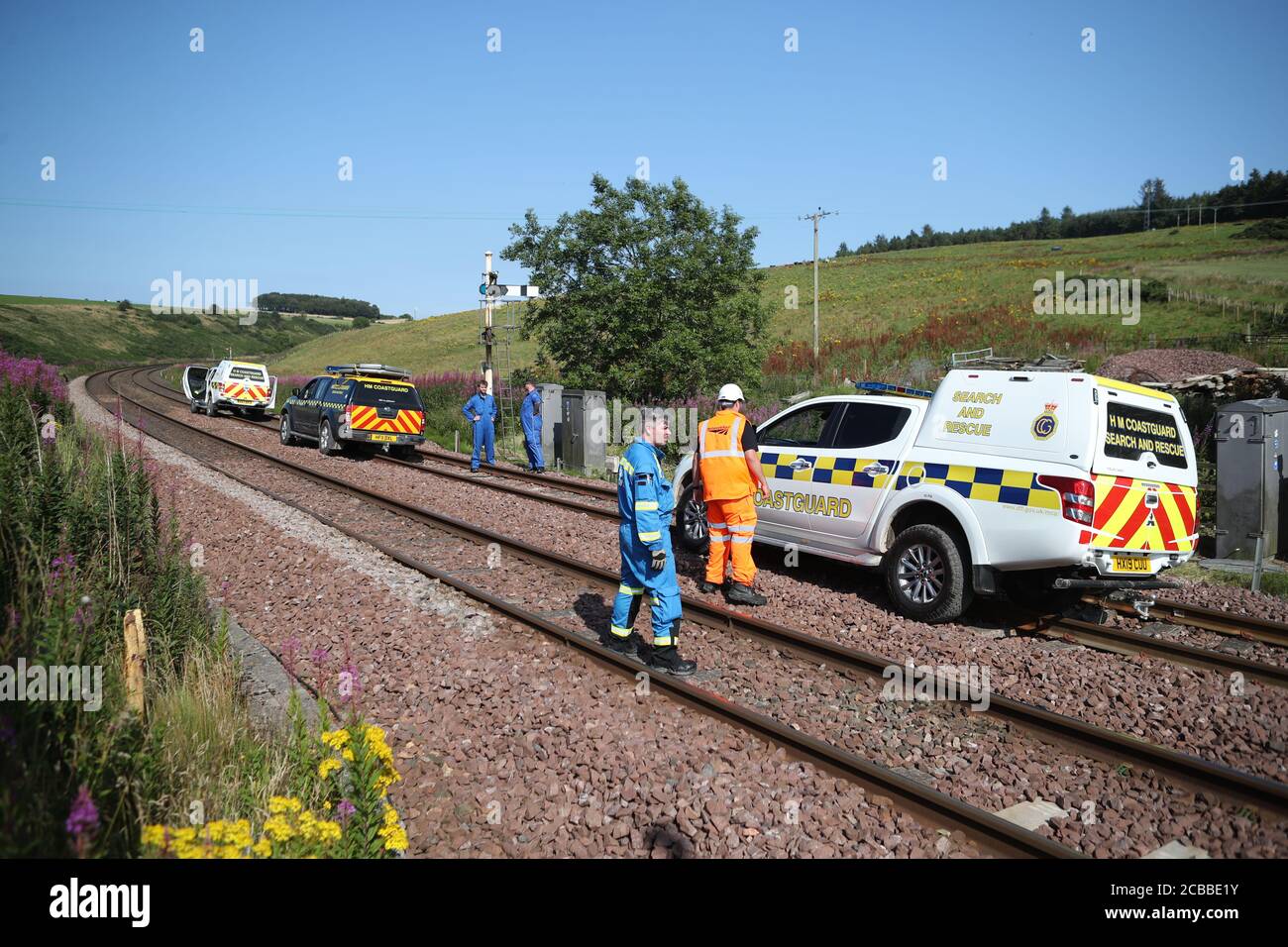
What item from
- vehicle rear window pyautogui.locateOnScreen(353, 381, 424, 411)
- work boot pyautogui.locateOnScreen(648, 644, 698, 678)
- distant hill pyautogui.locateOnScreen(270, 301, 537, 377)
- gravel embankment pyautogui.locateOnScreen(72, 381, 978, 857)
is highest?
distant hill pyautogui.locateOnScreen(270, 301, 537, 377)

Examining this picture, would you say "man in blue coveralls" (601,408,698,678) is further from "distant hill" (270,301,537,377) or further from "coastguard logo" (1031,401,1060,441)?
"distant hill" (270,301,537,377)

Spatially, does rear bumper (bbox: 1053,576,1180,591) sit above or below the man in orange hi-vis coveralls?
below

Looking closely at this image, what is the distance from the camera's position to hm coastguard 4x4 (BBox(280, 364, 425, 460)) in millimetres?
18438

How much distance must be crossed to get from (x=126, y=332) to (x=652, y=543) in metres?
106

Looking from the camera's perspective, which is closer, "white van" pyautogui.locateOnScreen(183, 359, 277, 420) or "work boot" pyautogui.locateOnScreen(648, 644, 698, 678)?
"work boot" pyautogui.locateOnScreen(648, 644, 698, 678)

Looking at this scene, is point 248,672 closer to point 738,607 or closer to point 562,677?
point 562,677

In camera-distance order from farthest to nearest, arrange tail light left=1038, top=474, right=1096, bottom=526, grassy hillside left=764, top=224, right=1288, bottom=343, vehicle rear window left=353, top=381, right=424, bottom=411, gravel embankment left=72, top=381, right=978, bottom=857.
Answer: grassy hillside left=764, top=224, right=1288, bottom=343 → vehicle rear window left=353, top=381, right=424, bottom=411 → tail light left=1038, top=474, right=1096, bottom=526 → gravel embankment left=72, top=381, right=978, bottom=857

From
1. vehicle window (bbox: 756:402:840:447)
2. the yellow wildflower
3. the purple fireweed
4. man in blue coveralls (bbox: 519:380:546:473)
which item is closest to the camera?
the purple fireweed

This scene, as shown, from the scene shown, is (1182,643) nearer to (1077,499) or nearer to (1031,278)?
(1077,499)

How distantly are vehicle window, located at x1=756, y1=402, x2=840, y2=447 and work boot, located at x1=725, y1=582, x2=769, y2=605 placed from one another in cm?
175

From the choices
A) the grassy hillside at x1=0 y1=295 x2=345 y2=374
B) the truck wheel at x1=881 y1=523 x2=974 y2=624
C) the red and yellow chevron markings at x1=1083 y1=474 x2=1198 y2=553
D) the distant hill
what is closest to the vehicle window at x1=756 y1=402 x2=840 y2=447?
the truck wheel at x1=881 y1=523 x2=974 y2=624

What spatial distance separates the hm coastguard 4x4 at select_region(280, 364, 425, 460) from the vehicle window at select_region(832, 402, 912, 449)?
Answer: 12.7 m

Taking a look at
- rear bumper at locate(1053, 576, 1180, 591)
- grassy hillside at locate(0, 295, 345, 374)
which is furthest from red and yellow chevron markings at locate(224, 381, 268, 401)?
grassy hillside at locate(0, 295, 345, 374)

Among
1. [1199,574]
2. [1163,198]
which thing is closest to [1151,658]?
[1199,574]
